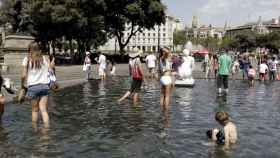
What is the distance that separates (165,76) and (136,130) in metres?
3.46

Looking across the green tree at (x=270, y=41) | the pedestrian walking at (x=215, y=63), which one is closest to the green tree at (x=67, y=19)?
the pedestrian walking at (x=215, y=63)

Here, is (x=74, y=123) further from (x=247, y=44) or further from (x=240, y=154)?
(x=247, y=44)

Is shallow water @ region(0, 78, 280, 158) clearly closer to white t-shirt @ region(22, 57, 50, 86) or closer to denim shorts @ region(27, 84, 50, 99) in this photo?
denim shorts @ region(27, 84, 50, 99)

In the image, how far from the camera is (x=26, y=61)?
906cm

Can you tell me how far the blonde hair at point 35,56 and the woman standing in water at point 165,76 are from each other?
458 centimetres

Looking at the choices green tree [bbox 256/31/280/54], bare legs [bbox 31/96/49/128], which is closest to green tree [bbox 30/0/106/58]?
bare legs [bbox 31/96/49/128]

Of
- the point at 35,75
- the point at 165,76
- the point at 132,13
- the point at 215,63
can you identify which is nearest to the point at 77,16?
the point at 132,13

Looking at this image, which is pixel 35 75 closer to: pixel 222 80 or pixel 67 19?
pixel 222 80

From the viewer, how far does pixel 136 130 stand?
9797 millimetres

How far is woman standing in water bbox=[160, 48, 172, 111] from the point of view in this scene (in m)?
12.9

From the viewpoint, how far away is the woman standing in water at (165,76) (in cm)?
1293

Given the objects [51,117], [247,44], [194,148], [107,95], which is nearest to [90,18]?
[107,95]

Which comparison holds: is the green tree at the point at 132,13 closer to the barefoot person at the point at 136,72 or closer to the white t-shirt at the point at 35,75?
the barefoot person at the point at 136,72

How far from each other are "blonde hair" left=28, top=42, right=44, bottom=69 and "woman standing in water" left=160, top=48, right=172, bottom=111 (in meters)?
4.58
